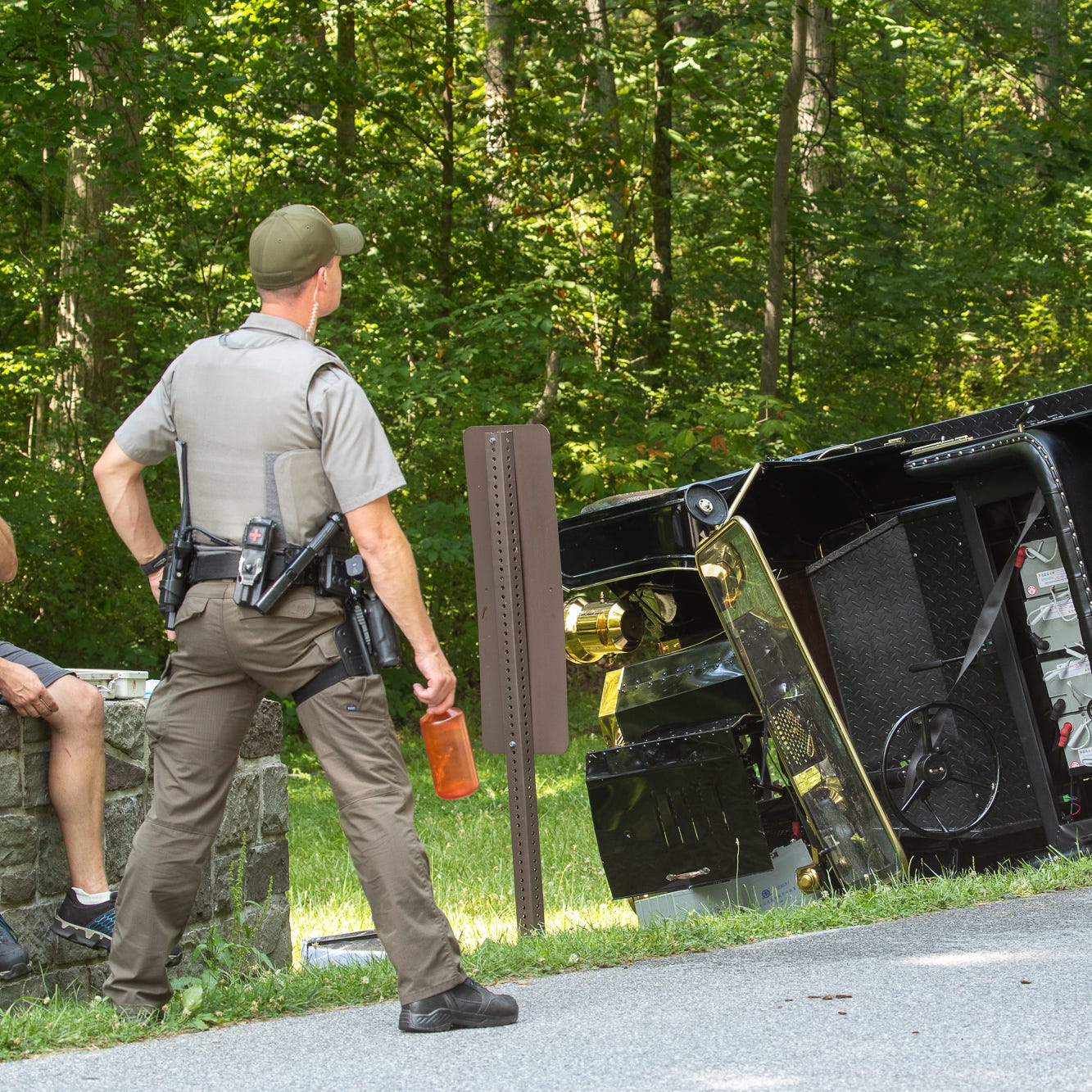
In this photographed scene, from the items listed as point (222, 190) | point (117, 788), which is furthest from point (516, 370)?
point (117, 788)

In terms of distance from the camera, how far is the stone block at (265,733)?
5.02 metres

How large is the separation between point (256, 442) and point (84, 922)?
1.65m

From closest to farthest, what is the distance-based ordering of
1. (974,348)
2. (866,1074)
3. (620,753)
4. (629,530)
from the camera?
(866,1074), (620,753), (629,530), (974,348)

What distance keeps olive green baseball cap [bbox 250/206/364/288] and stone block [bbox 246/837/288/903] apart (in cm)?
214

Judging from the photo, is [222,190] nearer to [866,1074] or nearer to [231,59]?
[231,59]

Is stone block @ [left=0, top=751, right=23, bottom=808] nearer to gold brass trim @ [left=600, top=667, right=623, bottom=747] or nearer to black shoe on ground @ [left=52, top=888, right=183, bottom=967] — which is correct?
black shoe on ground @ [left=52, top=888, right=183, bottom=967]

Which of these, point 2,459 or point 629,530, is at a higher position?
point 2,459

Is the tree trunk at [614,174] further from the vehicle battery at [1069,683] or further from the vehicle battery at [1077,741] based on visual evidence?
the vehicle battery at [1077,741]

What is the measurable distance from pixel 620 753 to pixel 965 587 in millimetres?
1805

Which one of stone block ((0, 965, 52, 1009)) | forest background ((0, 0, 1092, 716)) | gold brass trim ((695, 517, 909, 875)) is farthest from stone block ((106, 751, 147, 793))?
forest background ((0, 0, 1092, 716))

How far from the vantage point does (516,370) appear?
1430 cm

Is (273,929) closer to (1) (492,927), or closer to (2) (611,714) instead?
(2) (611,714)

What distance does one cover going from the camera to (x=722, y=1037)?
11.0 feet

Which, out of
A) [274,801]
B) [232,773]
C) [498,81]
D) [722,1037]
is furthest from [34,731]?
[498,81]
